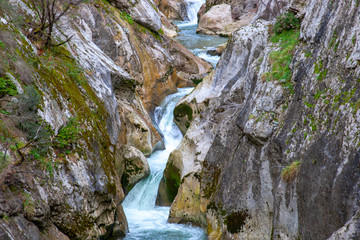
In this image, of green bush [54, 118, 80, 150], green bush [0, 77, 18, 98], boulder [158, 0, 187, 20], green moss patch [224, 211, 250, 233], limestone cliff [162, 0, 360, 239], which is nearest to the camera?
limestone cliff [162, 0, 360, 239]

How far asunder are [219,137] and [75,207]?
215 inches

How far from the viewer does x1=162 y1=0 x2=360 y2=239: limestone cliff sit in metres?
6.92

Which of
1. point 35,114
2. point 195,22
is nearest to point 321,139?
point 35,114

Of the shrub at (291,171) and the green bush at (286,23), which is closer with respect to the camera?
the shrub at (291,171)

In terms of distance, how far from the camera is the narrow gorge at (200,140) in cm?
720

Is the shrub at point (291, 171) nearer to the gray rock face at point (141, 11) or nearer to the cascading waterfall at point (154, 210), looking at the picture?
the cascading waterfall at point (154, 210)

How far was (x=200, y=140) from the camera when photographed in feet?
44.4

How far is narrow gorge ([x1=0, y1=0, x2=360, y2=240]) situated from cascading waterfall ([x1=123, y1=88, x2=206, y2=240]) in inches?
2.7

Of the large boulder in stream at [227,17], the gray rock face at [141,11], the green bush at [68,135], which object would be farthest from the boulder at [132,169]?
the large boulder in stream at [227,17]

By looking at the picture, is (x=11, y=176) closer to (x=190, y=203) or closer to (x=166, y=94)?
(x=190, y=203)

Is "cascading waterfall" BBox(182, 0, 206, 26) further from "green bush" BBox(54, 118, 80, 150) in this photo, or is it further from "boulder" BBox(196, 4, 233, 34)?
"green bush" BBox(54, 118, 80, 150)

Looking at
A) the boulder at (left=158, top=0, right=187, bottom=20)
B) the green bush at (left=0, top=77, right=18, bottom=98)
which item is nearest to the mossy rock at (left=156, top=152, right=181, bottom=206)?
the green bush at (left=0, top=77, right=18, bottom=98)

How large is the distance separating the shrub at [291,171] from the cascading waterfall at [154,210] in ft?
15.0

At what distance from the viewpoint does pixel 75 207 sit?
8.79m
